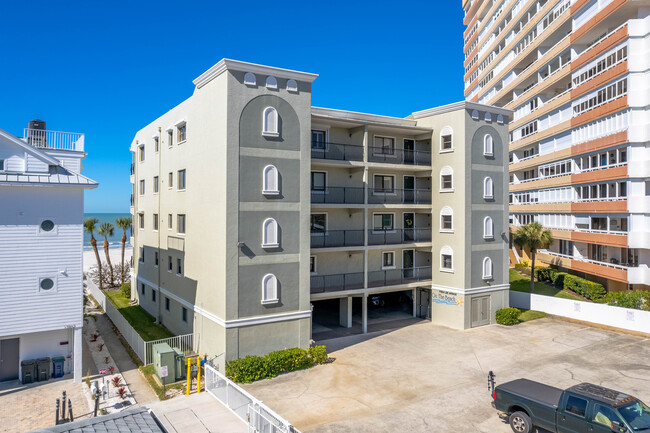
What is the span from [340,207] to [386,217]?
520 cm

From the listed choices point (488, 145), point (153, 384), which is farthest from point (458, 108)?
point (153, 384)

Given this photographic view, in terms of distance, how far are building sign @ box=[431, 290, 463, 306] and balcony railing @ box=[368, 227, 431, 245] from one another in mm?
3638

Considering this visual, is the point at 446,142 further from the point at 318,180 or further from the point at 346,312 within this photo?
the point at 346,312

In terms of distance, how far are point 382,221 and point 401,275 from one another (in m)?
3.80

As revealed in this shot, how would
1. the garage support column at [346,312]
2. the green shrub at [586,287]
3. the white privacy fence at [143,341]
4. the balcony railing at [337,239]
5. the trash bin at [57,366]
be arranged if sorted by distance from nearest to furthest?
1. the trash bin at [57,366]
2. the white privacy fence at [143,341]
3. the balcony railing at [337,239]
4. the garage support column at [346,312]
5. the green shrub at [586,287]

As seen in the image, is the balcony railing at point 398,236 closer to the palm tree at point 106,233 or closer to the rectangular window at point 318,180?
the rectangular window at point 318,180

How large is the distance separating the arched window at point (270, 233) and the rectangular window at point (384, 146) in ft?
34.1

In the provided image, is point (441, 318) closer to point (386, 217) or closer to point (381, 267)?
point (381, 267)

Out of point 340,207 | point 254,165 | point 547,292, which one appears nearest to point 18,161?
point 254,165

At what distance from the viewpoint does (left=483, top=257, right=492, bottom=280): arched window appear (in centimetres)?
2808

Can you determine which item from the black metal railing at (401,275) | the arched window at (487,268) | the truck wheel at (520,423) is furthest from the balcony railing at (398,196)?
the truck wheel at (520,423)

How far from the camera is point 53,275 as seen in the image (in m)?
18.9

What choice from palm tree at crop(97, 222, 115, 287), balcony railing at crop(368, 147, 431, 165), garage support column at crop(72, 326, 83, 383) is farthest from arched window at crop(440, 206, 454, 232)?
palm tree at crop(97, 222, 115, 287)

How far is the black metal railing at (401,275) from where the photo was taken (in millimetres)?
28406
